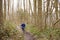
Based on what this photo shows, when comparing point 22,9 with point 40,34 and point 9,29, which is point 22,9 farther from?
point 9,29

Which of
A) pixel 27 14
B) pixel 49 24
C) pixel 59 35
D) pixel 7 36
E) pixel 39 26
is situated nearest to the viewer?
pixel 7 36

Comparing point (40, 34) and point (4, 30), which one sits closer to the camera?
point (4, 30)

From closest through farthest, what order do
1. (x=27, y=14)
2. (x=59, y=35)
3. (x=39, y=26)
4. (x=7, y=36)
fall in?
(x=7, y=36)
(x=59, y=35)
(x=39, y=26)
(x=27, y=14)

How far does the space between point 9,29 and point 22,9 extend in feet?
20.8

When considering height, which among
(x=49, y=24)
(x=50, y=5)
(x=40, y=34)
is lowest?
(x=40, y=34)

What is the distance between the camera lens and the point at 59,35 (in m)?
5.90

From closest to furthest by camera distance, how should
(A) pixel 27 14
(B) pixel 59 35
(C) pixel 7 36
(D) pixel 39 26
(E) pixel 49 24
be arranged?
(C) pixel 7 36, (B) pixel 59 35, (E) pixel 49 24, (D) pixel 39 26, (A) pixel 27 14

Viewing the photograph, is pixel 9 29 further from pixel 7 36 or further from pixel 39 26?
pixel 39 26

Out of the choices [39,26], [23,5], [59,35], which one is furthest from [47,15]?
[23,5]

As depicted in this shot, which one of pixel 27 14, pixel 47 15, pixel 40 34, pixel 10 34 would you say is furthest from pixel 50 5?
pixel 27 14

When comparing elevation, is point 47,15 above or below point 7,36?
above

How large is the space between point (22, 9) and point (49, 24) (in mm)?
5225

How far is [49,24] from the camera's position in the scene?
6.51m

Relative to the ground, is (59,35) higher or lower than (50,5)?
lower
